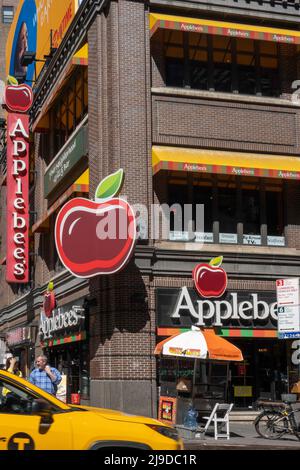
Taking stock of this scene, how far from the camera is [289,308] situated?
15719 mm

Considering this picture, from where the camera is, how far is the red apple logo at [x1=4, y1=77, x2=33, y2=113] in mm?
28234

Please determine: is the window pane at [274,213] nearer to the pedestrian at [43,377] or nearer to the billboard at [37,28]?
the billboard at [37,28]

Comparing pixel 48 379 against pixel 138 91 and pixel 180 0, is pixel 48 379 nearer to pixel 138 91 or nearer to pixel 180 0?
pixel 138 91

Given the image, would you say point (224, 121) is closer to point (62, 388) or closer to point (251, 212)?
point (251, 212)

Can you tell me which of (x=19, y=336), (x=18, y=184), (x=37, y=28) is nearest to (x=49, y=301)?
(x=18, y=184)

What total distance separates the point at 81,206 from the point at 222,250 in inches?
174

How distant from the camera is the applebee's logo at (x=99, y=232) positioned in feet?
64.0

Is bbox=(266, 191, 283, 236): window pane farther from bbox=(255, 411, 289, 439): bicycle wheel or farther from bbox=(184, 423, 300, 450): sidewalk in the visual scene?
bbox=(255, 411, 289, 439): bicycle wheel

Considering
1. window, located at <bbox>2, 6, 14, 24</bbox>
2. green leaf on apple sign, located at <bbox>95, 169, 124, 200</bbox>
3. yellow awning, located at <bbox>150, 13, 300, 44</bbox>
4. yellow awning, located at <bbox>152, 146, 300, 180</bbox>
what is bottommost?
green leaf on apple sign, located at <bbox>95, 169, 124, 200</bbox>

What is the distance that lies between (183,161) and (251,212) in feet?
10.3

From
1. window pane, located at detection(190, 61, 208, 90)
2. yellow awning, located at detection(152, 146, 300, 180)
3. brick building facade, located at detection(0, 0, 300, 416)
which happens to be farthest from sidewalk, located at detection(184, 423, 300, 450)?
window pane, located at detection(190, 61, 208, 90)

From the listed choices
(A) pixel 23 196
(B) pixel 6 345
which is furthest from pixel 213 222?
(B) pixel 6 345

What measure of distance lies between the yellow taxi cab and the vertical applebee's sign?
21038 millimetres

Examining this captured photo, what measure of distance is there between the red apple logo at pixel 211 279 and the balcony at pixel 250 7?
7585 mm
